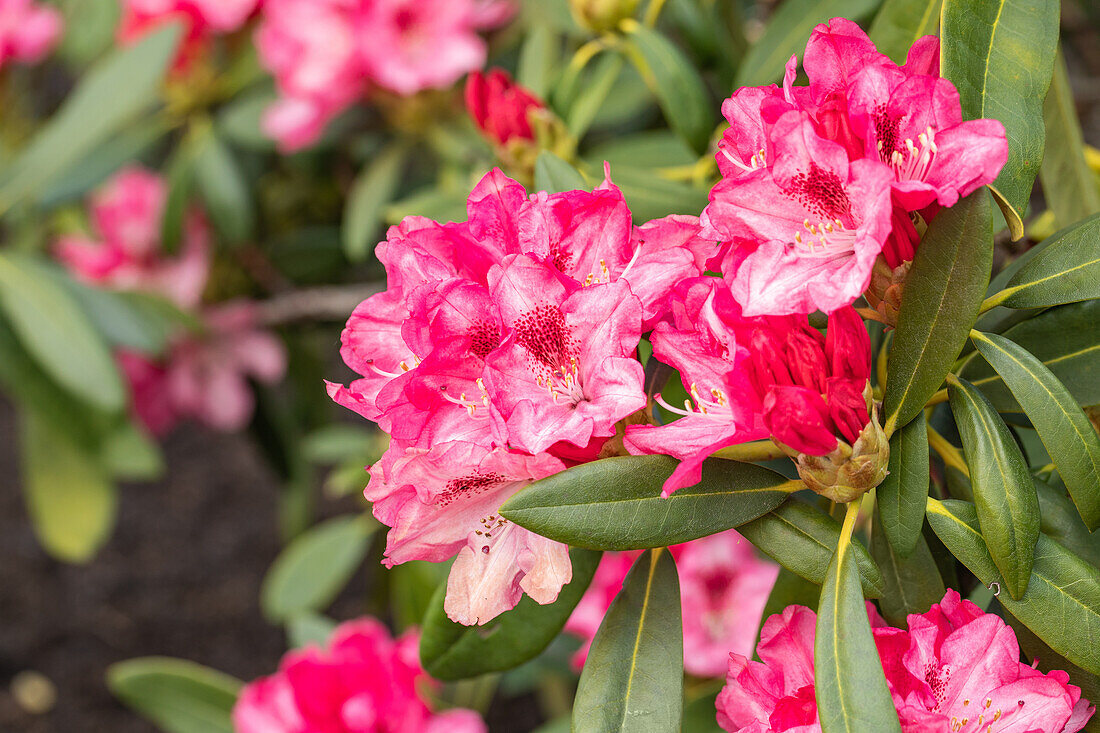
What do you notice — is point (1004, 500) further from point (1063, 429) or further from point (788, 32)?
point (788, 32)

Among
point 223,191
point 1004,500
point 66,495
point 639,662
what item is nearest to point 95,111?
point 223,191

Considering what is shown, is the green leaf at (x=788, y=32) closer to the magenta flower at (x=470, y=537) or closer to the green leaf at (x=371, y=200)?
the magenta flower at (x=470, y=537)

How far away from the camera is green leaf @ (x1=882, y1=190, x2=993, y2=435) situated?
41 centimetres

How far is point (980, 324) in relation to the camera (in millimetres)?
529

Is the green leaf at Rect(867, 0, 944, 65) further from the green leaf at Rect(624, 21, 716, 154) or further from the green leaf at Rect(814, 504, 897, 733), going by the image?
the green leaf at Rect(814, 504, 897, 733)

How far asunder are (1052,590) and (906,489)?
7 centimetres

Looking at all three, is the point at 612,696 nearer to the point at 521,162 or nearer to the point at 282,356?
the point at 521,162

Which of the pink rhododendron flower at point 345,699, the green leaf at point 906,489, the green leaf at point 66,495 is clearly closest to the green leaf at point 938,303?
the green leaf at point 906,489

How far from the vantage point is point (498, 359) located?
421 mm

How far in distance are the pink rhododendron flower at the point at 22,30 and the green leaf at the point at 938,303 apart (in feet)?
4.67

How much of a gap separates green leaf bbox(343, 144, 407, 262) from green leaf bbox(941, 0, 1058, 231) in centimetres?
88

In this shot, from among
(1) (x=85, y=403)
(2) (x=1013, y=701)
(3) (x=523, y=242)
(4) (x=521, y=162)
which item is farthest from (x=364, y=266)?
(2) (x=1013, y=701)

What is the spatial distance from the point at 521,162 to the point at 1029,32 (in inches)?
15.1

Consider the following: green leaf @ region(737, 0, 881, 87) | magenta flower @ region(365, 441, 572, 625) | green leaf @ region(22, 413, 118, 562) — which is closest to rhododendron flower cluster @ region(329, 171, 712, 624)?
magenta flower @ region(365, 441, 572, 625)
